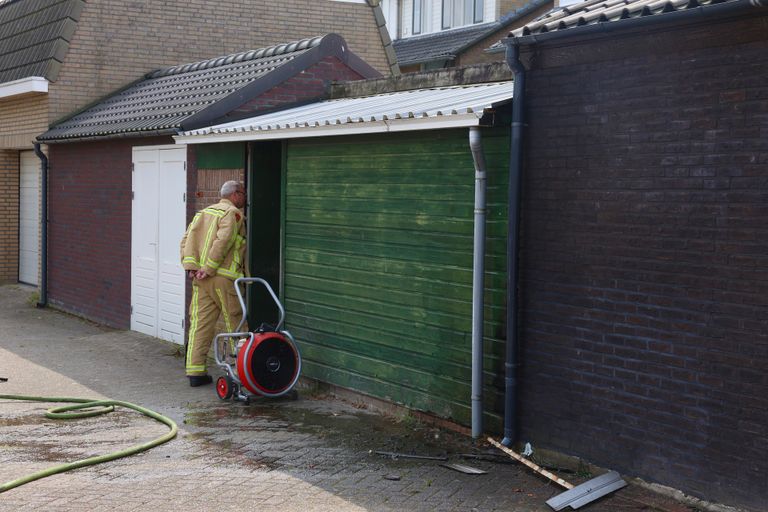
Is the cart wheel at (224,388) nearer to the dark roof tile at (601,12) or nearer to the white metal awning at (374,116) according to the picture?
the white metal awning at (374,116)

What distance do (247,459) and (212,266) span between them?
9.94ft

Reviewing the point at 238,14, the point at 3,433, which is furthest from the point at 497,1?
the point at 3,433

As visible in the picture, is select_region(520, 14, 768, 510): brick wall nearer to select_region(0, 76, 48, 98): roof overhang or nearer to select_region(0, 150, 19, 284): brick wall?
select_region(0, 76, 48, 98): roof overhang

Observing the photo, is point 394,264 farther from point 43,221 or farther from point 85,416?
point 43,221

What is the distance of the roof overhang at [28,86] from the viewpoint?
54.9ft

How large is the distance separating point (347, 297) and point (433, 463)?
2474mm

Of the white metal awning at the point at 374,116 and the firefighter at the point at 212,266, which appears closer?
the white metal awning at the point at 374,116

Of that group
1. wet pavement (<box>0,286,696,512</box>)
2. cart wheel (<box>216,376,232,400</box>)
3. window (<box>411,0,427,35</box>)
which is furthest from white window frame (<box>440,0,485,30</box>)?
cart wheel (<box>216,376,232,400</box>)

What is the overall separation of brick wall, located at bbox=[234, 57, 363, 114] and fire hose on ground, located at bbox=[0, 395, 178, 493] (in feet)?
13.5

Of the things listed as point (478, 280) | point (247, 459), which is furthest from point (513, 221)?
point (247, 459)

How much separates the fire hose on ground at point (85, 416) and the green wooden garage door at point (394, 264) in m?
1.73

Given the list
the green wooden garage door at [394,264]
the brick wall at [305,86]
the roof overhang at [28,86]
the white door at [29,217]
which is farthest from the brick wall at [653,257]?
the white door at [29,217]

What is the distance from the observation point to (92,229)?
15703 mm

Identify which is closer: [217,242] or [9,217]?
[217,242]
